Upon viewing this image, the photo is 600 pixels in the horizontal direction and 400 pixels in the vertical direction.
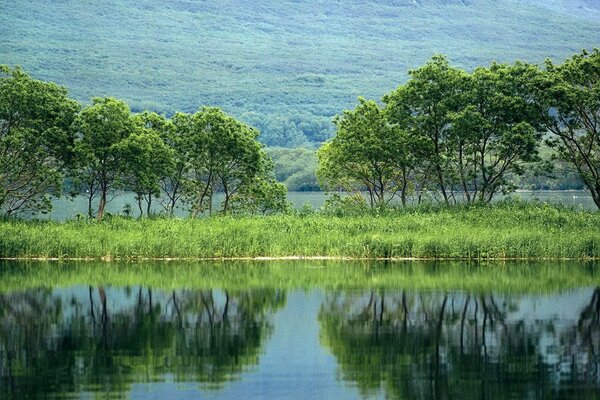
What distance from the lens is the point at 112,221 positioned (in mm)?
46438

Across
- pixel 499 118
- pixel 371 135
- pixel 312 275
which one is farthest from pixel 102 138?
pixel 499 118

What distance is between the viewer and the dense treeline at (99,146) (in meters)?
48.1

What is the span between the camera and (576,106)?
47688 mm

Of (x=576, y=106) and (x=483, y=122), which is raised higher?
(x=576, y=106)

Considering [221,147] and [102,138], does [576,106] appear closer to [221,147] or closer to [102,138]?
[221,147]

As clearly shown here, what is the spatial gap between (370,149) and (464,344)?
30.4m

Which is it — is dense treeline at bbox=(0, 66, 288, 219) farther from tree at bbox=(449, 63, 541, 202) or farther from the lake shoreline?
tree at bbox=(449, 63, 541, 202)

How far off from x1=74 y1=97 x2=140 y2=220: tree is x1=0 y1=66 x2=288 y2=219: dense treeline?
46mm

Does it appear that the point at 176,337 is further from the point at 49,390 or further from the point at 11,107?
the point at 11,107

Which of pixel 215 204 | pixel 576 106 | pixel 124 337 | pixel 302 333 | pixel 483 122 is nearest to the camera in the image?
pixel 124 337

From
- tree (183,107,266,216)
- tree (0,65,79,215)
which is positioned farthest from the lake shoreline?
tree (183,107,266,216)

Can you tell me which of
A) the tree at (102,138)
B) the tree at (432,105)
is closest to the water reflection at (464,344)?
the tree at (432,105)

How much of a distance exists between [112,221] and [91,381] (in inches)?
1116

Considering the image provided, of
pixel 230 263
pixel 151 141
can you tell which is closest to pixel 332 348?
pixel 230 263
